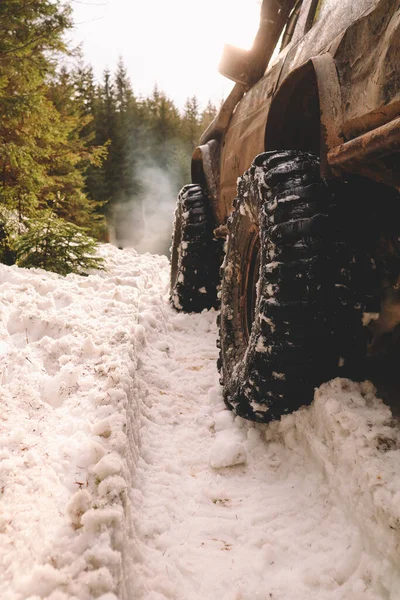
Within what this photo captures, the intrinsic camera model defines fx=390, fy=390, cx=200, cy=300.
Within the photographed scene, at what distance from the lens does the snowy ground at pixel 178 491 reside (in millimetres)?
1221

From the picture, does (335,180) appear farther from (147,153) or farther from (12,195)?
(147,153)

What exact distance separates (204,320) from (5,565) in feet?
10.8

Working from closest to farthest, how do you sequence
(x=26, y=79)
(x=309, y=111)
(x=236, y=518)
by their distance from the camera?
(x=236, y=518)
(x=309, y=111)
(x=26, y=79)

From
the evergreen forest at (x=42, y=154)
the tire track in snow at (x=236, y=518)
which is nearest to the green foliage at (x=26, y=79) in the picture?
the evergreen forest at (x=42, y=154)

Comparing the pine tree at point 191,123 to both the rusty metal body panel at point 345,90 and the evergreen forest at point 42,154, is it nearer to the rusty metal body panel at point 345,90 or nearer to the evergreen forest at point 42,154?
the evergreen forest at point 42,154

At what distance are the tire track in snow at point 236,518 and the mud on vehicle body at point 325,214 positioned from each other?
0.76 ft

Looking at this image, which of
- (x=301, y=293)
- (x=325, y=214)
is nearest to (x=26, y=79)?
(x=325, y=214)

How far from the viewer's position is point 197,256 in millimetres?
4152

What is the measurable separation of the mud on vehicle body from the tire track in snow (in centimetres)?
23

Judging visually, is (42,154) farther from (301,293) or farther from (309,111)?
(301,293)

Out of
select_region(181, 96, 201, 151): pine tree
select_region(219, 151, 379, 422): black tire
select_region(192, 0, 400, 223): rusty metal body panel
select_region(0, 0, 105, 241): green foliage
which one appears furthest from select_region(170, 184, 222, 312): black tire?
select_region(181, 96, 201, 151): pine tree

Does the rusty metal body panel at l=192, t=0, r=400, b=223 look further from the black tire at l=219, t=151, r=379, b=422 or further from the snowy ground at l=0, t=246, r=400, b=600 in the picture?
the snowy ground at l=0, t=246, r=400, b=600

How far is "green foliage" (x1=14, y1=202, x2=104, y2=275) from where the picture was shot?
519 cm

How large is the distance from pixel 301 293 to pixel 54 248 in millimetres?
4500
